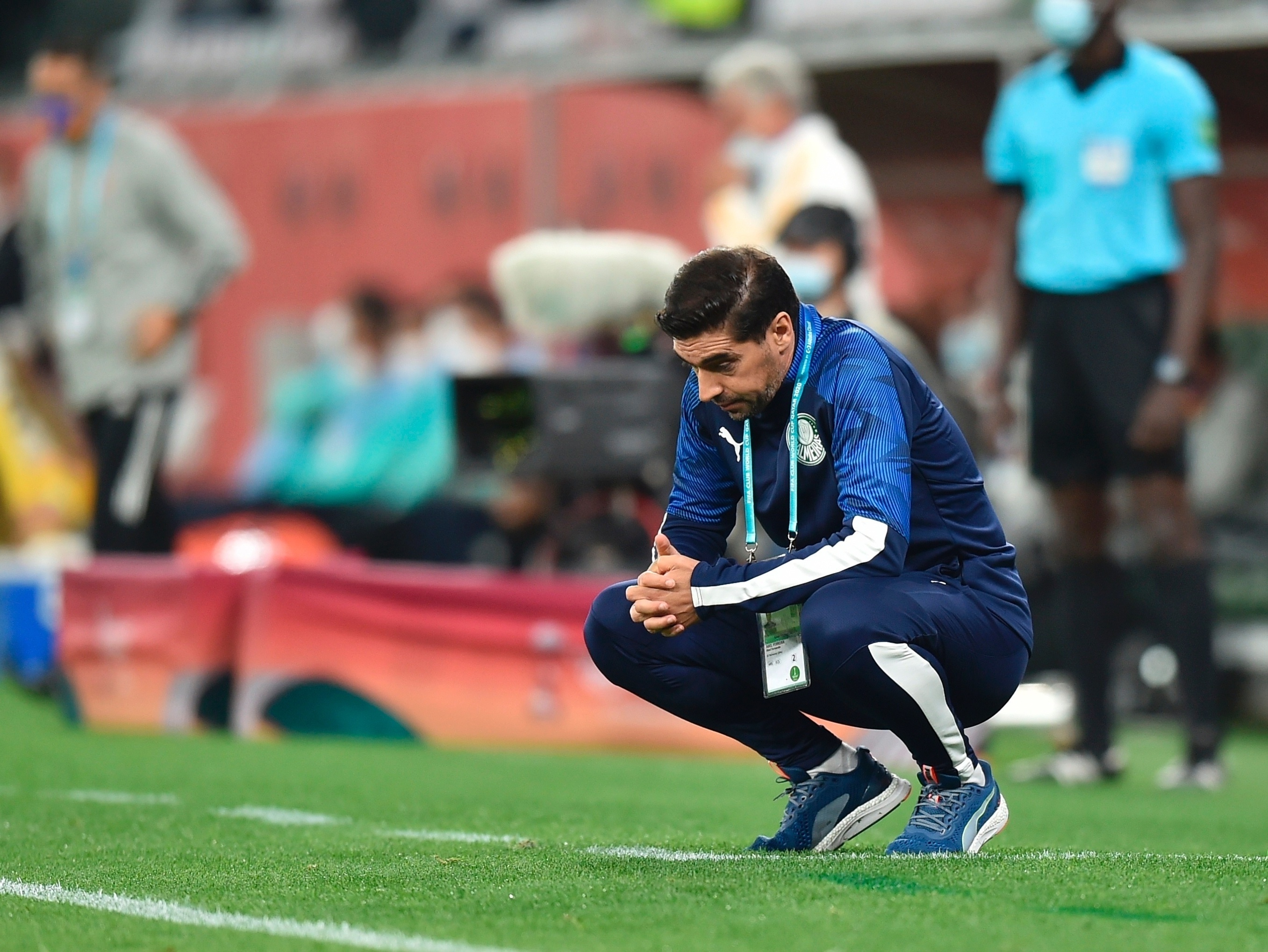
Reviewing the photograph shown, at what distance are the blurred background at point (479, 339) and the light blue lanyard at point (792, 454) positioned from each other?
3241mm

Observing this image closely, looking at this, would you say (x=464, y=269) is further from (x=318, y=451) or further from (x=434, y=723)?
(x=434, y=723)

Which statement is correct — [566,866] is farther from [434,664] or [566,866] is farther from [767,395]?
[434,664]

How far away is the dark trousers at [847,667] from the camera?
12.9 feet

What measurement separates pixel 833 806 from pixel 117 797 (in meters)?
2.27

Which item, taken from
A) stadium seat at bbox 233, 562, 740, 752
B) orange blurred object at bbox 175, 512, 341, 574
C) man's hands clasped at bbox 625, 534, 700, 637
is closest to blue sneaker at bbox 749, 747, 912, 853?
man's hands clasped at bbox 625, 534, 700, 637

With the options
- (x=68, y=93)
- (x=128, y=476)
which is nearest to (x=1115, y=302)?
(x=128, y=476)

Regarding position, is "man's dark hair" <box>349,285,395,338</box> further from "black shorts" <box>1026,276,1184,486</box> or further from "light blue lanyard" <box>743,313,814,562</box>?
"light blue lanyard" <box>743,313,814,562</box>

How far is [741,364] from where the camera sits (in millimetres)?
3939

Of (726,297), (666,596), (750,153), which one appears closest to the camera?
(726,297)

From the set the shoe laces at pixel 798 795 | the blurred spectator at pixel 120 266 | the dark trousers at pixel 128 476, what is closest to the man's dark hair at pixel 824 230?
the blurred spectator at pixel 120 266

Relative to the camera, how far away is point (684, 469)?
14.1ft

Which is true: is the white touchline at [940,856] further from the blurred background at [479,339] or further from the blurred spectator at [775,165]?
the blurred spectator at [775,165]

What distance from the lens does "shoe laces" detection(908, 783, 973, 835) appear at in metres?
4.18

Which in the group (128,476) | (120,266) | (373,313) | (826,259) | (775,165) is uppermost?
(775,165)
